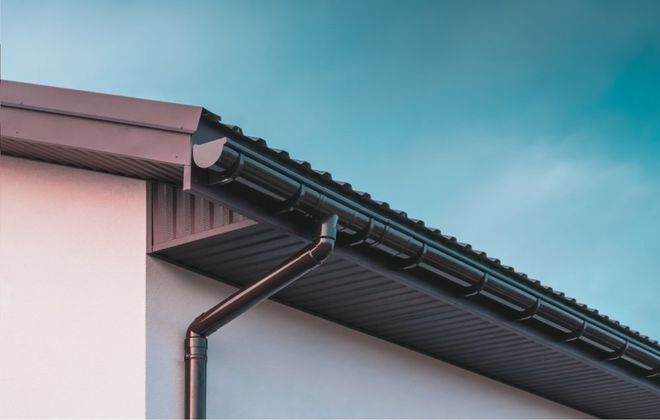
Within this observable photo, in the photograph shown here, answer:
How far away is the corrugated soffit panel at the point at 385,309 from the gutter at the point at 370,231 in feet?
0.65

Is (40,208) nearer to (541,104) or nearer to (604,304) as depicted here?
(541,104)

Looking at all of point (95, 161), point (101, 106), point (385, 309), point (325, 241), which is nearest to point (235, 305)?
point (325, 241)

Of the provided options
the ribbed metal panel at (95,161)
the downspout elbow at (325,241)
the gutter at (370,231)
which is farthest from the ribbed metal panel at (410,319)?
the ribbed metal panel at (95,161)

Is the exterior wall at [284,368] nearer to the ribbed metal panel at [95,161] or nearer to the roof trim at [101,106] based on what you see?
the ribbed metal panel at [95,161]

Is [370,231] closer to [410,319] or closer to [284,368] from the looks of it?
[284,368]

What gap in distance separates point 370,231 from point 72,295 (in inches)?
66.9

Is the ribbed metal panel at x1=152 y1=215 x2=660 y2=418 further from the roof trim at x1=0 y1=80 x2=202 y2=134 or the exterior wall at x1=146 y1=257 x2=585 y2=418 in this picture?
the roof trim at x1=0 y1=80 x2=202 y2=134

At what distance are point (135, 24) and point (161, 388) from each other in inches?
664

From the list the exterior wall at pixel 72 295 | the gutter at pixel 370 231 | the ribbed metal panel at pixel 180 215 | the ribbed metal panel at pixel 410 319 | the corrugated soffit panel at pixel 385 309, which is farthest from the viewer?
the ribbed metal panel at pixel 410 319

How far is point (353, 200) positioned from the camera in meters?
5.65

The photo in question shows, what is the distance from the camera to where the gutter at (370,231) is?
Answer: 5027 millimetres

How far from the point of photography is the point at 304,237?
18.3 ft

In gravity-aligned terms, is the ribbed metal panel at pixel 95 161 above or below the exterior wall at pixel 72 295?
above

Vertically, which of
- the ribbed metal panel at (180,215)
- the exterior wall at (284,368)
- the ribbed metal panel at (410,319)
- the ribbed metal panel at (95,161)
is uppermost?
the ribbed metal panel at (95,161)
